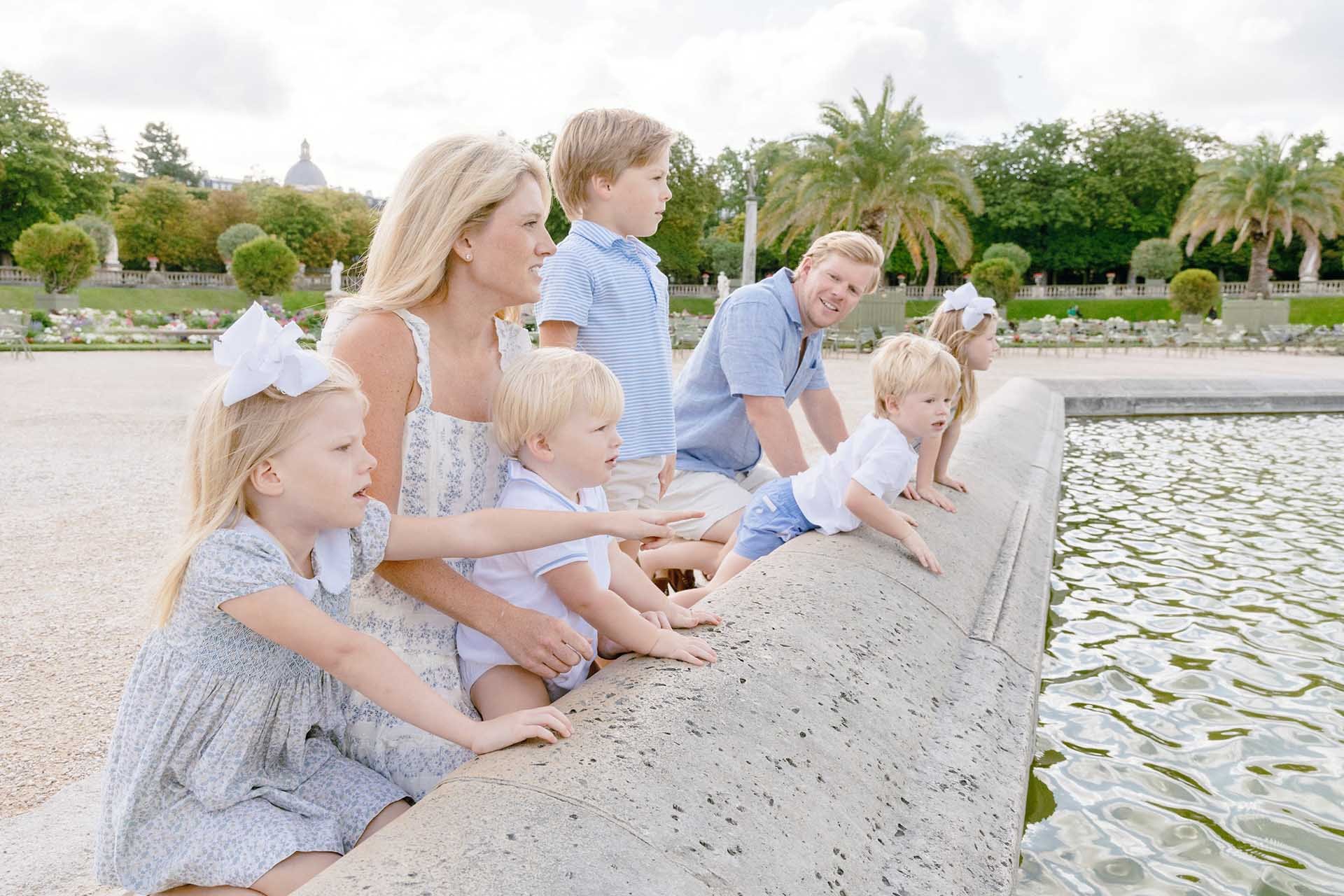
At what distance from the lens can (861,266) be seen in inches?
149

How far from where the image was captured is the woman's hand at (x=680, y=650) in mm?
2043

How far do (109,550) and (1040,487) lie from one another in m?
4.96

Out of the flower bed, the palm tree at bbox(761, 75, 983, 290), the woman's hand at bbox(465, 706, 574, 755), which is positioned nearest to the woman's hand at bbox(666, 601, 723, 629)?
the woman's hand at bbox(465, 706, 574, 755)

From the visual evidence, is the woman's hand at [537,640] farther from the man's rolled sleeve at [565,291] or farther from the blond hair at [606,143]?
the blond hair at [606,143]

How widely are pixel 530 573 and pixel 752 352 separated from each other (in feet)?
5.99

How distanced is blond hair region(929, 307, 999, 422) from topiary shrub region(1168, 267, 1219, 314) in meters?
28.8

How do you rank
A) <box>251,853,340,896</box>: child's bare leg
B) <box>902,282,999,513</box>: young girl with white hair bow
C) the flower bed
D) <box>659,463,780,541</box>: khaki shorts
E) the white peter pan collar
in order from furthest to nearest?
1. the flower bed
2. <box>902,282,999,513</box>: young girl with white hair bow
3. <box>659,463,780,541</box>: khaki shorts
4. the white peter pan collar
5. <box>251,853,340,896</box>: child's bare leg

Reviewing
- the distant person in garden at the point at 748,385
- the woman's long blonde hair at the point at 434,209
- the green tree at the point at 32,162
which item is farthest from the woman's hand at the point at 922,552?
the green tree at the point at 32,162

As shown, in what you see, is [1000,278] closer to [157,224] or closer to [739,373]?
[739,373]

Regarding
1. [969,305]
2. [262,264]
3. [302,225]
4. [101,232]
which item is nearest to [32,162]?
[101,232]

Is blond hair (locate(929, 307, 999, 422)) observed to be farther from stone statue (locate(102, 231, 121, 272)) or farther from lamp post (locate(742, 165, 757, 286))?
stone statue (locate(102, 231, 121, 272))

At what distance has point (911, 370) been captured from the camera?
3557mm

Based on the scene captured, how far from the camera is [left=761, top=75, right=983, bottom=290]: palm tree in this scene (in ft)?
83.9

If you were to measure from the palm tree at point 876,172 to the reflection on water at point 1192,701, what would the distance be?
66.5 feet
